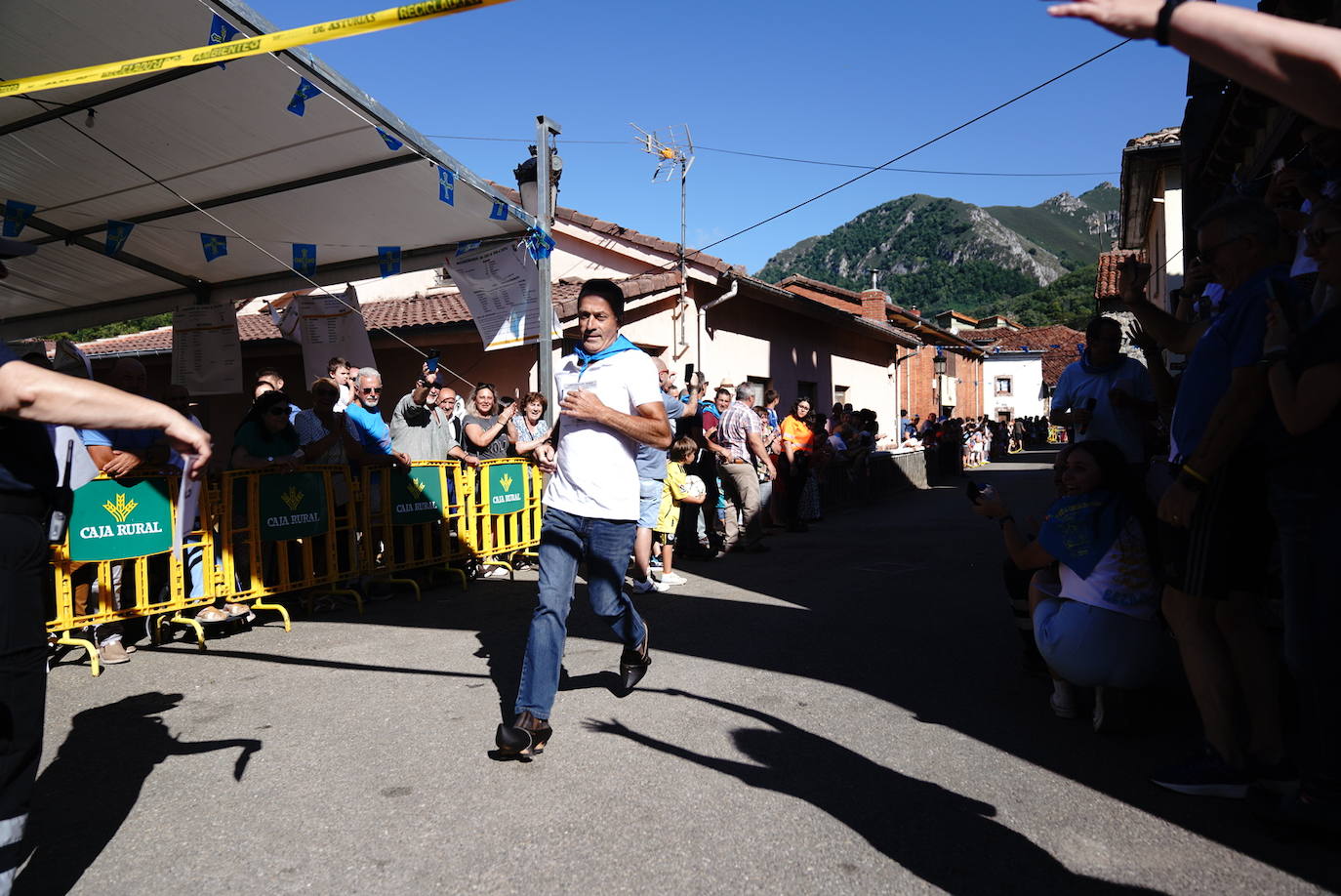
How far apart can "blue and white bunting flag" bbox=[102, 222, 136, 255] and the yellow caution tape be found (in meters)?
5.29

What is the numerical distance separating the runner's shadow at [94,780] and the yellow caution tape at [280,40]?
9.72 ft

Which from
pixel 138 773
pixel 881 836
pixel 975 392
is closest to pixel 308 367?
pixel 138 773

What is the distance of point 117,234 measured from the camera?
9.41 meters

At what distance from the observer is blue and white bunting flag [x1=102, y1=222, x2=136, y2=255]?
9328 mm

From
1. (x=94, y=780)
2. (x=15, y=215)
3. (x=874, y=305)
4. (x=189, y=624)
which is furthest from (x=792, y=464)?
(x=874, y=305)

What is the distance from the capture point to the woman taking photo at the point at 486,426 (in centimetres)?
945

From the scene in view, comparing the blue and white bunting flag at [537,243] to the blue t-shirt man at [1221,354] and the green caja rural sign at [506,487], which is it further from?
the blue t-shirt man at [1221,354]

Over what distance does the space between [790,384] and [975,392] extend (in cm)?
4000

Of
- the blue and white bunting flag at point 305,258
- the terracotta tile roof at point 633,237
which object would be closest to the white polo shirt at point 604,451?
the blue and white bunting flag at point 305,258

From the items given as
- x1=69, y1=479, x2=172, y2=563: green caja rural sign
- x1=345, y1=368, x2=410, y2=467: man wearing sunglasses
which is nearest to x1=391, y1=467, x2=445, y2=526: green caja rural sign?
x1=345, y1=368, x2=410, y2=467: man wearing sunglasses

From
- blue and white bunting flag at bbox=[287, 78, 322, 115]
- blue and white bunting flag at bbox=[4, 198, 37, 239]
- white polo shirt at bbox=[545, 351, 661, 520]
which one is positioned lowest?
white polo shirt at bbox=[545, 351, 661, 520]

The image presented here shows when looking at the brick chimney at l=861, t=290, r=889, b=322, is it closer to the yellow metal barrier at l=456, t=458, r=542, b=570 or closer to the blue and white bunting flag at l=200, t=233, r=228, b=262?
the yellow metal barrier at l=456, t=458, r=542, b=570

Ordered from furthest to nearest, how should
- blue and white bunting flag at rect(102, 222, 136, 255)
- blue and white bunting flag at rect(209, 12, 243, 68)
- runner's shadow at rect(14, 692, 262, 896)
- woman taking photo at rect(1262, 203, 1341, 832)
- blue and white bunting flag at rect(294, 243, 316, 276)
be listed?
1. blue and white bunting flag at rect(294, 243, 316, 276)
2. blue and white bunting flag at rect(102, 222, 136, 255)
3. blue and white bunting flag at rect(209, 12, 243, 68)
4. runner's shadow at rect(14, 692, 262, 896)
5. woman taking photo at rect(1262, 203, 1341, 832)

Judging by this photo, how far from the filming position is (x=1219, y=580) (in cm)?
329
